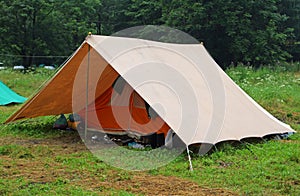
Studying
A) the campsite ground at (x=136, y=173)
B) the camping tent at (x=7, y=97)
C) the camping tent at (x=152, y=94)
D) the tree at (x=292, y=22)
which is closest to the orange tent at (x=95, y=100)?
the camping tent at (x=152, y=94)

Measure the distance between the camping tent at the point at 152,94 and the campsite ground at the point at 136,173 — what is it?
1.00 ft

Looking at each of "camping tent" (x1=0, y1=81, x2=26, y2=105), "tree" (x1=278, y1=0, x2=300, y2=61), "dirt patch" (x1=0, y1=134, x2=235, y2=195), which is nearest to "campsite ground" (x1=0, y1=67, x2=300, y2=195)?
"dirt patch" (x1=0, y1=134, x2=235, y2=195)

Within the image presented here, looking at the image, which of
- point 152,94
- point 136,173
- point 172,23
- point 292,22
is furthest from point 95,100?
point 292,22

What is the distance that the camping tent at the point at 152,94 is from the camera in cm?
503

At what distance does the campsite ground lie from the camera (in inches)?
149

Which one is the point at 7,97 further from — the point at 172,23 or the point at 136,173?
the point at 172,23

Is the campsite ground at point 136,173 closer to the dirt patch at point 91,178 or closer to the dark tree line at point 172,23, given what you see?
the dirt patch at point 91,178

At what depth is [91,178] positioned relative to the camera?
13.4 feet

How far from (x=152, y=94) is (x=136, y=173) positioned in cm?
111

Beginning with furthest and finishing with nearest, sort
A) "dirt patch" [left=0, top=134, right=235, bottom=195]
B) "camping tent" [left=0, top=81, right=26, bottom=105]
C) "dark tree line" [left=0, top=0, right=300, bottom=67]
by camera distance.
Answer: "dark tree line" [left=0, top=0, right=300, bottom=67] → "camping tent" [left=0, top=81, right=26, bottom=105] → "dirt patch" [left=0, top=134, right=235, bottom=195]

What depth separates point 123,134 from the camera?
19.7 feet

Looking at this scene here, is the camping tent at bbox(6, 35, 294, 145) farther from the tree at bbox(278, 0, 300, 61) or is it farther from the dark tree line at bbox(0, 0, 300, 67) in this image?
the tree at bbox(278, 0, 300, 61)

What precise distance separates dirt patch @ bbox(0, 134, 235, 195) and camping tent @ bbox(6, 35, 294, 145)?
31.8 inches

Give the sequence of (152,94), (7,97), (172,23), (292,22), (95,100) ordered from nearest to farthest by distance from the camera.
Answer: (152,94)
(95,100)
(7,97)
(172,23)
(292,22)
